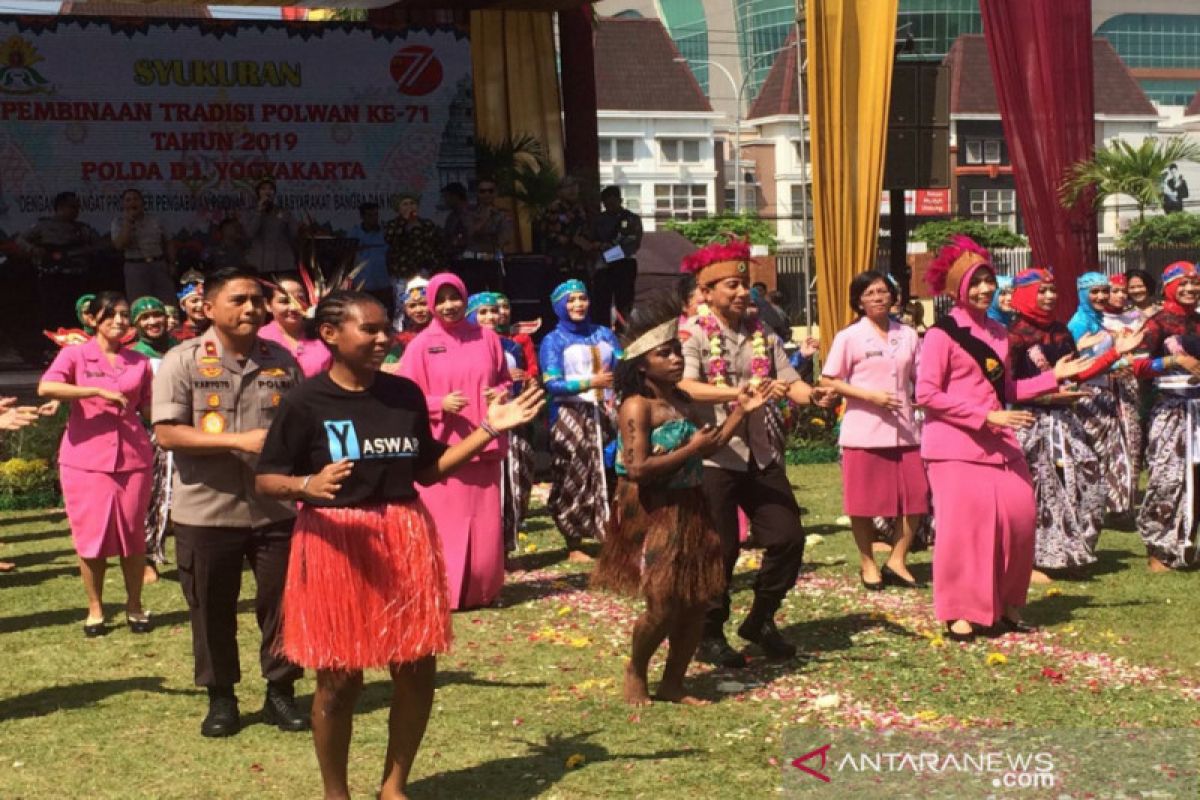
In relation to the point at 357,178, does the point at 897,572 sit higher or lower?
lower

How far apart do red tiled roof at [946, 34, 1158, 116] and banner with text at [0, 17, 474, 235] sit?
70000mm

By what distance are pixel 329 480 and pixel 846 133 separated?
12408 mm

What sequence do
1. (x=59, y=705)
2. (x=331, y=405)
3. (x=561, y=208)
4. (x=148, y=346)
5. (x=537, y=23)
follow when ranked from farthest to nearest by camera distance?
(x=537, y=23) < (x=561, y=208) < (x=148, y=346) < (x=59, y=705) < (x=331, y=405)

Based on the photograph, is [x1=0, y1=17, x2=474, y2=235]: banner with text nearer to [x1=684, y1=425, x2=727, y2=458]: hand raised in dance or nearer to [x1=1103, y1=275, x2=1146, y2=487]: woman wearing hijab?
[x1=1103, y1=275, x2=1146, y2=487]: woman wearing hijab

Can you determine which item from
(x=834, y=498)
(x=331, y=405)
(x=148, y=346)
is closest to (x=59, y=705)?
(x=331, y=405)

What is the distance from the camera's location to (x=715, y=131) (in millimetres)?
95750

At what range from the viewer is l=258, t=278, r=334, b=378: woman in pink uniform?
921cm

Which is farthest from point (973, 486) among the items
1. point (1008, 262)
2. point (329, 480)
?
point (1008, 262)

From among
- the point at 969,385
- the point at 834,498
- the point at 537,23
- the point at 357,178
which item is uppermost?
the point at 537,23

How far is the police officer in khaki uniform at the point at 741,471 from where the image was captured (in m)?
8.48

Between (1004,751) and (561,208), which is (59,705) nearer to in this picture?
(1004,751)

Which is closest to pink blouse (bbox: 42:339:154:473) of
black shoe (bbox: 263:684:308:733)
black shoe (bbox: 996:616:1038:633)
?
black shoe (bbox: 263:684:308:733)

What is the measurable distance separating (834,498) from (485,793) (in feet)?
30.0

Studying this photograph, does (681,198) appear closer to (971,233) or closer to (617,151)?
(617,151)
